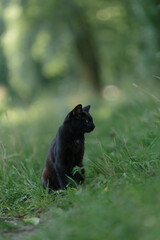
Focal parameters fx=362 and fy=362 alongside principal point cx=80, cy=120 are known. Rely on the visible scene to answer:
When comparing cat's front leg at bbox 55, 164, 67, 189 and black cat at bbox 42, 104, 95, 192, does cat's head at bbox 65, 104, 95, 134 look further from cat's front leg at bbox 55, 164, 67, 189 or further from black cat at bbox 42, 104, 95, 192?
cat's front leg at bbox 55, 164, 67, 189

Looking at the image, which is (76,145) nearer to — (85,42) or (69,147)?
(69,147)

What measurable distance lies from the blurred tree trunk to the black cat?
11229 mm

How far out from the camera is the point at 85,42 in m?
15.8

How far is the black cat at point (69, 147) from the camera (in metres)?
4.11

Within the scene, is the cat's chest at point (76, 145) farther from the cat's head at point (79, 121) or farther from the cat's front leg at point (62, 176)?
the cat's front leg at point (62, 176)

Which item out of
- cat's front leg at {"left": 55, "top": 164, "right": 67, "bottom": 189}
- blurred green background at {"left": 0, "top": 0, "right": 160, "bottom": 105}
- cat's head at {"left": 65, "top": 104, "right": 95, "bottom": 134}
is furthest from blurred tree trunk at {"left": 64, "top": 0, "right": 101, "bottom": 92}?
cat's front leg at {"left": 55, "top": 164, "right": 67, "bottom": 189}

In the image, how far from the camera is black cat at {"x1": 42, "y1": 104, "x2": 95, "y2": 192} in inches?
162

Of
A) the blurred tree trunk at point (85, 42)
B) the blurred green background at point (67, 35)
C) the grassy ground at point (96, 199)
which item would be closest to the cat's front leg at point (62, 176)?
the grassy ground at point (96, 199)

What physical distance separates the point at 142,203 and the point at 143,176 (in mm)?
824

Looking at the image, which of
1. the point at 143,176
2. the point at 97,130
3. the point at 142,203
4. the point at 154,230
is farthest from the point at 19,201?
the point at 97,130

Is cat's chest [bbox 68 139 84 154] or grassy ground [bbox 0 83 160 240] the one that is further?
cat's chest [bbox 68 139 84 154]

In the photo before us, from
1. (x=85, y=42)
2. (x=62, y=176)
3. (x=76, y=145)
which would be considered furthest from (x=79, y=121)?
(x=85, y=42)

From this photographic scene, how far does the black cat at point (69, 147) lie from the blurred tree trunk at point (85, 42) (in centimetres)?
1123

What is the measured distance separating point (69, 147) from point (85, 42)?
12247mm
